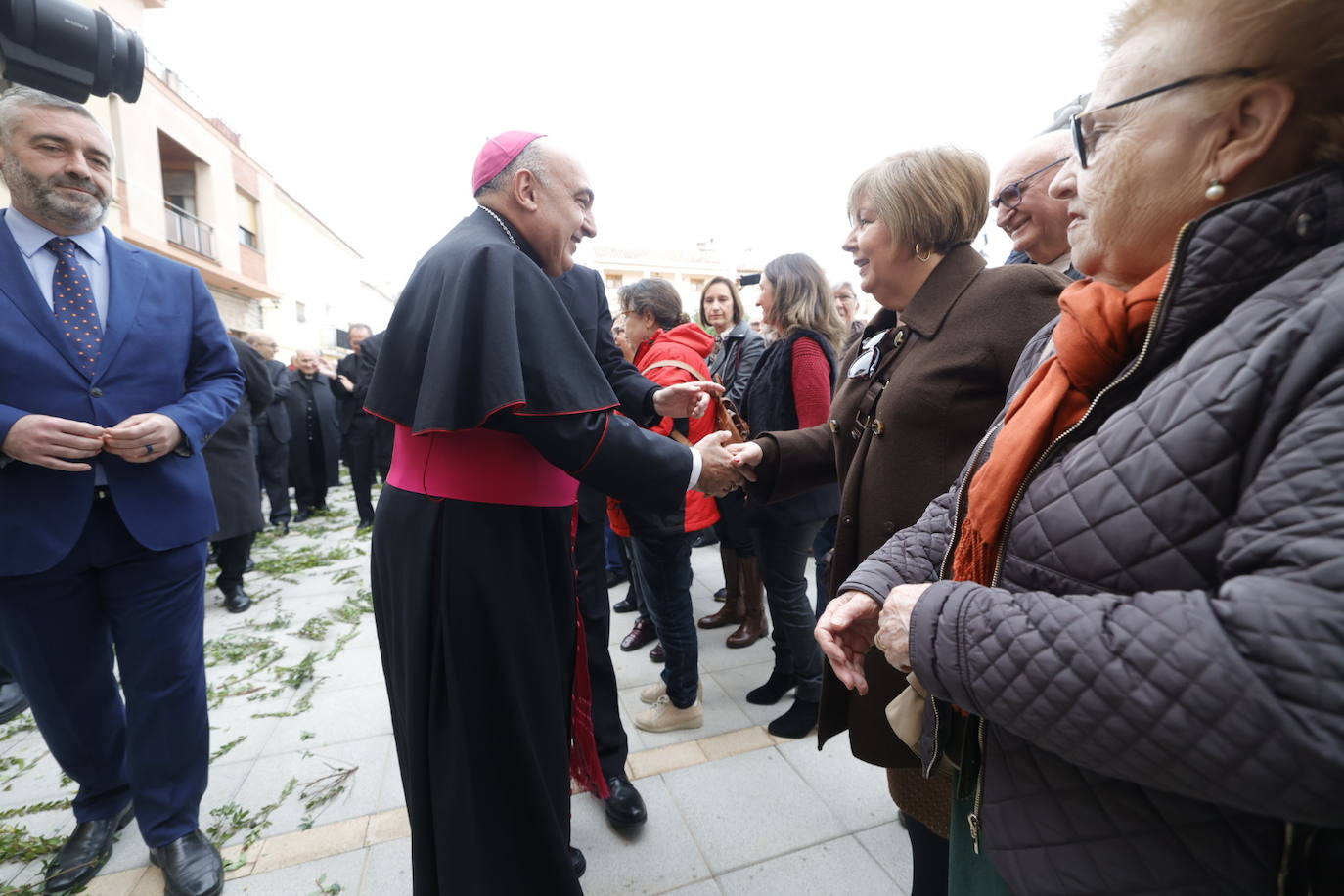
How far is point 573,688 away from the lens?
2000mm

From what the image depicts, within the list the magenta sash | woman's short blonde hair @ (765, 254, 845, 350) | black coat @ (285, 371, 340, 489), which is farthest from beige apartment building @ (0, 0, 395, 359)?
the magenta sash

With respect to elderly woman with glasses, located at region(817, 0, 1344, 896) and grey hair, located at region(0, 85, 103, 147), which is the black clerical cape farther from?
grey hair, located at region(0, 85, 103, 147)

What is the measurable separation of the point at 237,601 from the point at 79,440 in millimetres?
3560

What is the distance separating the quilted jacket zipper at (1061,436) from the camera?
758 mm

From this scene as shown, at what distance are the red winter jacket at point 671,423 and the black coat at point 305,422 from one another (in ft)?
21.5

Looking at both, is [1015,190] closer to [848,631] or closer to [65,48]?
[848,631]

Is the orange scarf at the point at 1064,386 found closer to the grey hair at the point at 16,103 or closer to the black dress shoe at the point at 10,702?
the grey hair at the point at 16,103

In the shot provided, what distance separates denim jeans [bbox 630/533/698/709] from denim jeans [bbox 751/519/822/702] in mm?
389

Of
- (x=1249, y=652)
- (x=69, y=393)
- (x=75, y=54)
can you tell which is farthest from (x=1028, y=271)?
(x=69, y=393)

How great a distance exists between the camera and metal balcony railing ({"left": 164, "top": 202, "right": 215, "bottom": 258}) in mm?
14562

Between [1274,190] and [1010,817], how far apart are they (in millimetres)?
861

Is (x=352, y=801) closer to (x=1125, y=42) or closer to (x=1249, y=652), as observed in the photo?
(x=1249, y=652)

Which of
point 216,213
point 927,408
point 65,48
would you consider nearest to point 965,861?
point 927,408

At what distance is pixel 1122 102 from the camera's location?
2.89ft
